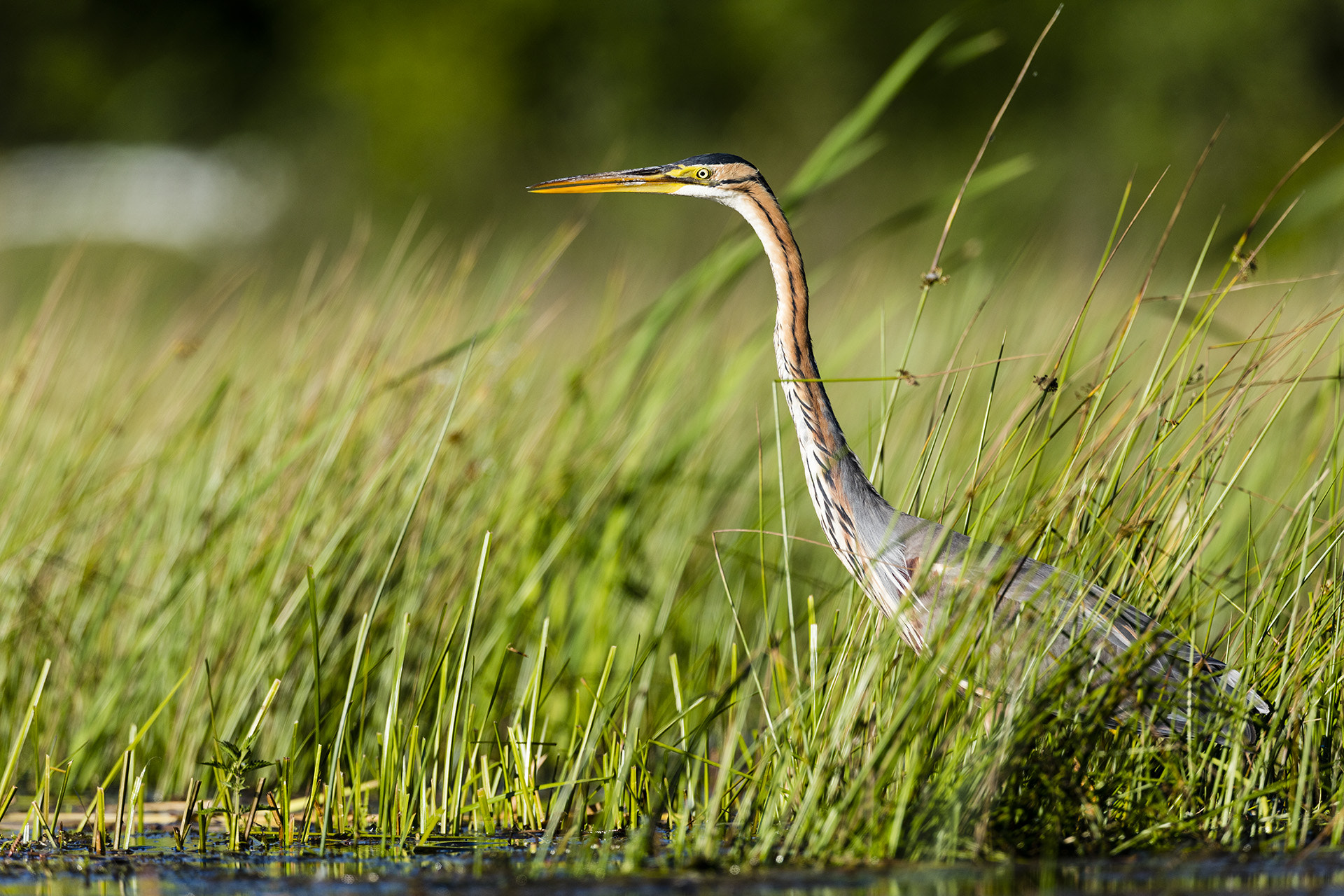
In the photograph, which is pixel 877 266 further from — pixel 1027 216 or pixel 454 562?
pixel 1027 216

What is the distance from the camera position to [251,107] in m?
30.4

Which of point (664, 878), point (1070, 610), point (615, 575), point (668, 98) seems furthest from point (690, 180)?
point (668, 98)

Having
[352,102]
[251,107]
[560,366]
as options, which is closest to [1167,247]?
[560,366]

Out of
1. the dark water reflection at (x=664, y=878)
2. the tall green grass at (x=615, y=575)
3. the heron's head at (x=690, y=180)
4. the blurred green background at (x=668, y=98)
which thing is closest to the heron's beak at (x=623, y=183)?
the heron's head at (x=690, y=180)

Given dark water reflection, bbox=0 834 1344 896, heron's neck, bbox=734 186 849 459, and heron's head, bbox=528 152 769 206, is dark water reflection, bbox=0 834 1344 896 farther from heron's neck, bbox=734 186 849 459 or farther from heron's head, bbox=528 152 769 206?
heron's head, bbox=528 152 769 206

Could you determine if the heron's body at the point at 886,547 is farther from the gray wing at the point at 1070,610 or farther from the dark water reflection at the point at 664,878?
the dark water reflection at the point at 664,878

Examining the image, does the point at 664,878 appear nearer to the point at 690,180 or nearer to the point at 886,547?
the point at 886,547

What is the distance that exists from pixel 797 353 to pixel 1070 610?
916mm

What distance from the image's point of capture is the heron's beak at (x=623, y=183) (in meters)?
3.32

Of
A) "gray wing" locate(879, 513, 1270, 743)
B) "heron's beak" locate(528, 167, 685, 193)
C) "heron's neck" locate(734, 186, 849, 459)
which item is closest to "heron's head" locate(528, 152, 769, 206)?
"heron's beak" locate(528, 167, 685, 193)

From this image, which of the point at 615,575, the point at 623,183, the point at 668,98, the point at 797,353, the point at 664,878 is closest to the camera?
the point at 664,878

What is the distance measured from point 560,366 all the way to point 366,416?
→ 1.40 metres

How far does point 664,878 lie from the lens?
2469 millimetres

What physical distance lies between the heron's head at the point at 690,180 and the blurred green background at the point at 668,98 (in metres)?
10.3
